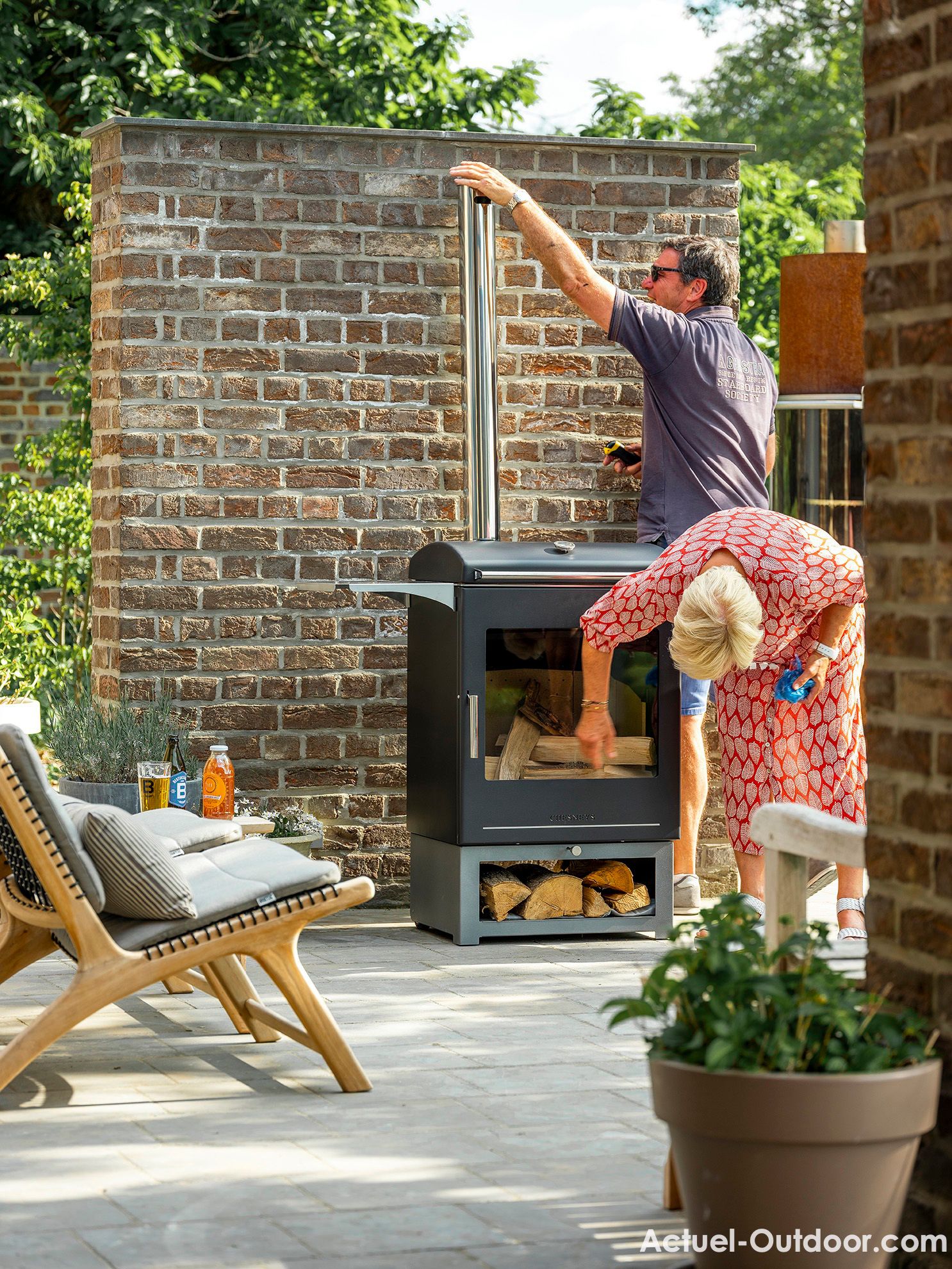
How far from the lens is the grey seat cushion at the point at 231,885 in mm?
4062

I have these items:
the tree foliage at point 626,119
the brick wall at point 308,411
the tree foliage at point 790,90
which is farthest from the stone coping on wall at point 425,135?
the tree foliage at point 790,90

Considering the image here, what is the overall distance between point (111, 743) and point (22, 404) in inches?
252

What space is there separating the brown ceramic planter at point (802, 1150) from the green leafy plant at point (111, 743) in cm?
352

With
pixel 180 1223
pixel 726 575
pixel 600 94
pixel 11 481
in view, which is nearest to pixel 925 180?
pixel 180 1223

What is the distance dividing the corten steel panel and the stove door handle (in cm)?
209

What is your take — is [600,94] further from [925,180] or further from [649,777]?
[925,180]

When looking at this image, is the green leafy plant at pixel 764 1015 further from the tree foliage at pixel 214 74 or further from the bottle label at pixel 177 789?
the tree foliage at pixel 214 74

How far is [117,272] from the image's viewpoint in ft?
20.7

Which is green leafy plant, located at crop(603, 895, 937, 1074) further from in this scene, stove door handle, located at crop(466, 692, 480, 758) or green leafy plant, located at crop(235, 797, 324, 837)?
green leafy plant, located at crop(235, 797, 324, 837)

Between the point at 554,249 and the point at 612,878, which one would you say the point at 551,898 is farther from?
the point at 554,249

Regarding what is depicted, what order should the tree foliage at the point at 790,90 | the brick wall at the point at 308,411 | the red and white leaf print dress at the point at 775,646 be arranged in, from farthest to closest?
the tree foliage at the point at 790,90
the brick wall at the point at 308,411
the red and white leaf print dress at the point at 775,646

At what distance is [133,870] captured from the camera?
400 centimetres

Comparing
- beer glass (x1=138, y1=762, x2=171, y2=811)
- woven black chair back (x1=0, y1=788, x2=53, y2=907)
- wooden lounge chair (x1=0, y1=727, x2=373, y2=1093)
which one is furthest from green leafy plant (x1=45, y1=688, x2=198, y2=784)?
woven black chair back (x1=0, y1=788, x2=53, y2=907)

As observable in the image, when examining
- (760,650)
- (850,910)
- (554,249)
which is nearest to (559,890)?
(850,910)
